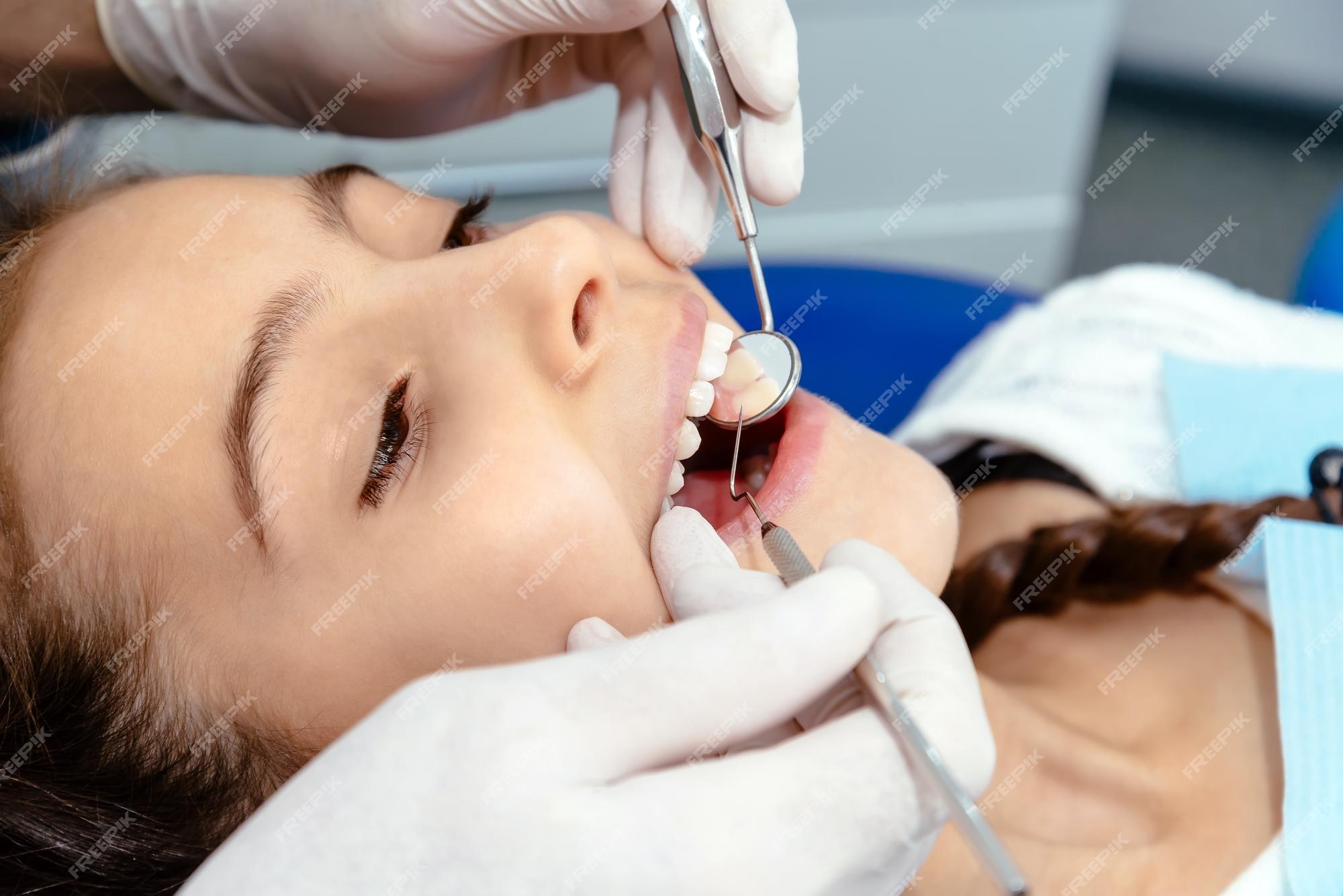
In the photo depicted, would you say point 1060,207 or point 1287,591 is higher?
point 1287,591

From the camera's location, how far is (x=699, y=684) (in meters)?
0.62

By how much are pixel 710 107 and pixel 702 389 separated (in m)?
0.29

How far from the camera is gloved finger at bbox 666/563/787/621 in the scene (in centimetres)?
71

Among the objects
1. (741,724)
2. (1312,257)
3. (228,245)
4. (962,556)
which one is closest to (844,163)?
A: (1312,257)

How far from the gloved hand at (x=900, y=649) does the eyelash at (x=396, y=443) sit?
7.4 inches

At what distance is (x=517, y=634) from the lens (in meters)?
0.78

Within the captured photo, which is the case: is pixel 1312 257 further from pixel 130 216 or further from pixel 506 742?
pixel 130 216

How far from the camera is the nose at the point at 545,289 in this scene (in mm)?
775

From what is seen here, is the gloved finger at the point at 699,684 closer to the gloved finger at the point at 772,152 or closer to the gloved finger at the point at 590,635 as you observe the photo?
the gloved finger at the point at 590,635

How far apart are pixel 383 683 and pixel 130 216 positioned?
454 millimetres

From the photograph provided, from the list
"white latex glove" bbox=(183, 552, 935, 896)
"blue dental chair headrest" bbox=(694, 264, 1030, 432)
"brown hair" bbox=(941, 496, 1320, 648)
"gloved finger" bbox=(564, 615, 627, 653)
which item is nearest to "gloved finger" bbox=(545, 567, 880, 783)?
"white latex glove" bbox=(183, 552, 935, 896)

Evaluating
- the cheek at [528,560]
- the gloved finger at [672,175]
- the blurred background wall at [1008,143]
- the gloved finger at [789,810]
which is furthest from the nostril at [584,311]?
the blurred background wall at [1008,143]

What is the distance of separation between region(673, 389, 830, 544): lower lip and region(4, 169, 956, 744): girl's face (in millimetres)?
111

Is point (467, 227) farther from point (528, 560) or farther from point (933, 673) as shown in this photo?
point (933, 673)
